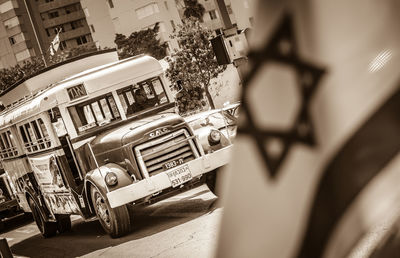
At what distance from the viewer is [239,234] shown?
1028 mm

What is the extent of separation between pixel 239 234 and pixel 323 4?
0.44 meters

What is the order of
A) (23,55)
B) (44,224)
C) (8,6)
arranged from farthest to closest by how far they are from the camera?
(23,55) < (8,6) < (44,224)

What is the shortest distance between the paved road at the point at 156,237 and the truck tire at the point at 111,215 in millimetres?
176

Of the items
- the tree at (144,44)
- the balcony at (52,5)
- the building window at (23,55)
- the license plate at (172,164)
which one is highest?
the balcony at (52,5)

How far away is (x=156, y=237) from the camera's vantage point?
8711 millimetres

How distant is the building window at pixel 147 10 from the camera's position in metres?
61.7

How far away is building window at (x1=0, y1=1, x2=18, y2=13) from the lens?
90.2 meters

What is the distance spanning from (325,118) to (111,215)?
856 cm

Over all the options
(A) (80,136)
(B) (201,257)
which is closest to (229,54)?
(A) (80,136)

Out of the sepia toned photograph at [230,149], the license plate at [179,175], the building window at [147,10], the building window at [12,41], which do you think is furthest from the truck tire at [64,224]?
the building window at [12,41]

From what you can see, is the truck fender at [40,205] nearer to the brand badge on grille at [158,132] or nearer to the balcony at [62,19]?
the brand badge on grille at [158,132]

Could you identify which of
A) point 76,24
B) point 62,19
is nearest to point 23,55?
Result: point 62,19

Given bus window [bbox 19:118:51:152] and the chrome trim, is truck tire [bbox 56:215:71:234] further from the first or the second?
the chrome trim

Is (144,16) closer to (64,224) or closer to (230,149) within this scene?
(64,224)
